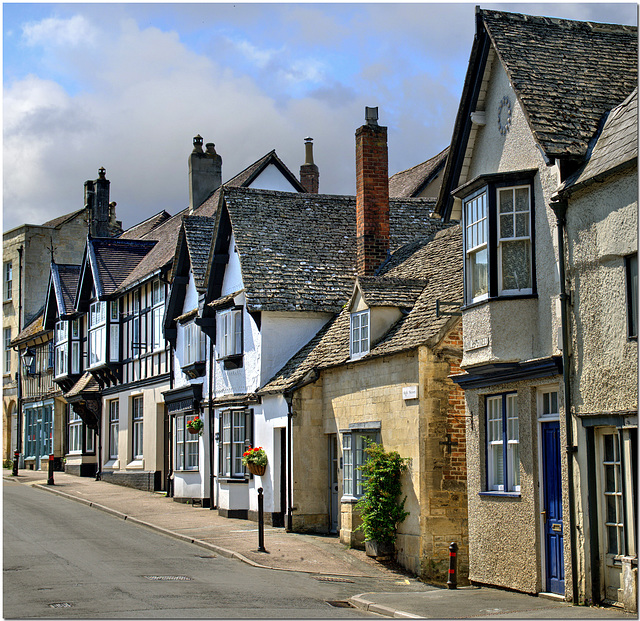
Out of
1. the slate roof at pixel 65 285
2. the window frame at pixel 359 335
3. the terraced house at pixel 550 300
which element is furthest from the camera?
the slate roof at pixel 65 285

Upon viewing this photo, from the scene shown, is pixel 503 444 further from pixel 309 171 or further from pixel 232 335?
pixel 309 171

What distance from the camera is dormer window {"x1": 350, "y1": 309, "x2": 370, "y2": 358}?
2131 centimetres

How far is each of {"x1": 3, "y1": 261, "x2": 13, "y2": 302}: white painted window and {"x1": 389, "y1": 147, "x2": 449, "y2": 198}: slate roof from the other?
26.2 meters

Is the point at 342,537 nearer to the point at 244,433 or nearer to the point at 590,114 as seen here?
the point at 244,433

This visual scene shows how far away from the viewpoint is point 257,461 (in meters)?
24.4

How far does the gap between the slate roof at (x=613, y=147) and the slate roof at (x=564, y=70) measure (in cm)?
28

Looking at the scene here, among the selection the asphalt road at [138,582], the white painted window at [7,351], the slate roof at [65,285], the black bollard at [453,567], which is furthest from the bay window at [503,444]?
the white painted window at [7,351]

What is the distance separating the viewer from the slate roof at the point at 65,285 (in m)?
44.1

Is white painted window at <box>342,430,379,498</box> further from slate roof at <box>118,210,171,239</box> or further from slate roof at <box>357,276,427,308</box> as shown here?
slate roof at <box>118,210,171,239</box>

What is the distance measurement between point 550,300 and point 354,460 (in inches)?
302

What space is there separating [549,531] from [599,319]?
3.38 metres

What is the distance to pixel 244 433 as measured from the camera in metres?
26.4

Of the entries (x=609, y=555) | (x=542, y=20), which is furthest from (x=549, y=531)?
(x=542, y=20)

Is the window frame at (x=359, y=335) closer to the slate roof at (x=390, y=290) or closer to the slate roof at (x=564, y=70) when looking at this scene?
the slate roof at (x=390, y=290)
